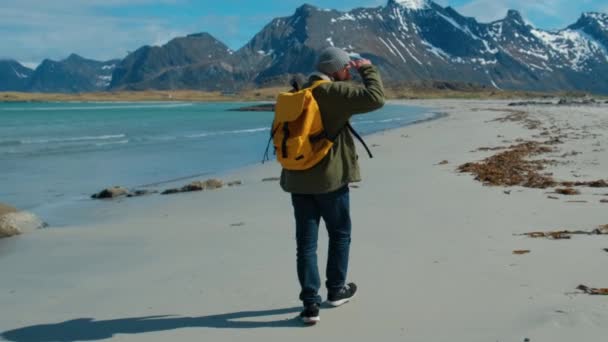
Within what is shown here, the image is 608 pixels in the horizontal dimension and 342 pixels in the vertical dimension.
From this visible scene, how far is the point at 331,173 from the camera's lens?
471 centimetres

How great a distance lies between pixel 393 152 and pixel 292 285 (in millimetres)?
15218

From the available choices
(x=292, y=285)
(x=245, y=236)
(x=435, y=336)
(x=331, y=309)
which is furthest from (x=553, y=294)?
(x=245, y=236)

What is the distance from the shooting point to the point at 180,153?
26.2m

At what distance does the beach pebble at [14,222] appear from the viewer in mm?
8719

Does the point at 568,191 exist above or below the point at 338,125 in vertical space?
below

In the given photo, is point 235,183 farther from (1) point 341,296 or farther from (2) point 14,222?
(1) point 341,296

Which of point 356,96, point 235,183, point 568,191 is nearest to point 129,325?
point 356,96

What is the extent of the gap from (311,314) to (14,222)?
Result: 576cm

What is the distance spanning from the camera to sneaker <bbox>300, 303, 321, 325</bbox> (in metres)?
4.73

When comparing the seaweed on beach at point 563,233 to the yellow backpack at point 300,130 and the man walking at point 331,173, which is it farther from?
the yellow backpack at point 300,130

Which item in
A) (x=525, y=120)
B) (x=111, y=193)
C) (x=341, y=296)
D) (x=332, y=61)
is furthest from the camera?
(x=525, y=120)

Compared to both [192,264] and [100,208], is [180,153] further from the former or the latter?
[192,264]

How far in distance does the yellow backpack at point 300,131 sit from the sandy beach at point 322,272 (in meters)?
1.22

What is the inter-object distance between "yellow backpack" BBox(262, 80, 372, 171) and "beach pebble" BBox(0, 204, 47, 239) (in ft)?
18.3
